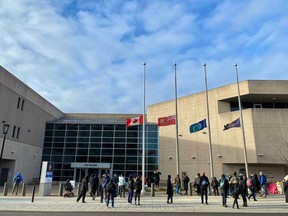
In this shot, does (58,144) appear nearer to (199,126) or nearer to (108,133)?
(108,133)

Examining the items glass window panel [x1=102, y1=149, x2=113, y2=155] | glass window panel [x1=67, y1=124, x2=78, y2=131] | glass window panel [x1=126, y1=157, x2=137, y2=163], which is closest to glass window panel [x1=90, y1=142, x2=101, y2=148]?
glass window panel [x1=102, y1=149, x2=113, y2=155]

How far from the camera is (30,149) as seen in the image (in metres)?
35.6

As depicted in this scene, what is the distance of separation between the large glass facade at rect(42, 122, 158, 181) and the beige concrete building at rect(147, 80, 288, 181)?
7.38 feet

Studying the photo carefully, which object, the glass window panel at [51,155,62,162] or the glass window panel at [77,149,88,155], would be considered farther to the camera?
the glass window panel at [77,149,88,155]

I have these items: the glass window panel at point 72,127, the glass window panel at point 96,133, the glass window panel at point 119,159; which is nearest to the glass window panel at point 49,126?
the glass window panel at point 72,127

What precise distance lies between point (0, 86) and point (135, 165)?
21153 millimetres

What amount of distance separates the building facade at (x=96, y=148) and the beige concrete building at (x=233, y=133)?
3.19m

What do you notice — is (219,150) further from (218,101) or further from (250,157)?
(218,101)

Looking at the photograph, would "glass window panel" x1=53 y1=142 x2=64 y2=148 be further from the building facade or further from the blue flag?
the blue flag

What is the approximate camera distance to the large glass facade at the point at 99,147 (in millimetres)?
37312

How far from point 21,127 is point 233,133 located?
2918 cm

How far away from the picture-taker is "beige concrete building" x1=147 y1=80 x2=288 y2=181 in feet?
103

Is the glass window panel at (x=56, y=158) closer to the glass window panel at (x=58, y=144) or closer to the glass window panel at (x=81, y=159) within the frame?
the glass window panel at (x=58, y=144)

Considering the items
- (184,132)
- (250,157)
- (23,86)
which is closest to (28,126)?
(23,86)
